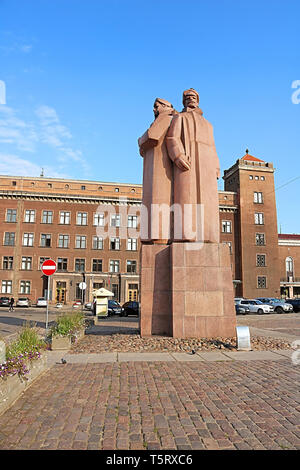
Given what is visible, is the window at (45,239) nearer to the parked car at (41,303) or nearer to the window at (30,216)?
the window at (30,216)

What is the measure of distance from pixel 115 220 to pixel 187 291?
149 feet

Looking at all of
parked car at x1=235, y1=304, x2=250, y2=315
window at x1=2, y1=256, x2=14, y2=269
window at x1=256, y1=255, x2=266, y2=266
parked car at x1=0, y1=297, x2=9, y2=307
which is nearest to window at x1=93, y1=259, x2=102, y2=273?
window at x1=2, y1=256, x2=14, y2=269

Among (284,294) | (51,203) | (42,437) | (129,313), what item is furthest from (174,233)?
(284,294)

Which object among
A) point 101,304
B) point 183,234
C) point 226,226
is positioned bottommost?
point 101,304

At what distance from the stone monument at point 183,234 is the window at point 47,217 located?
41.7 m

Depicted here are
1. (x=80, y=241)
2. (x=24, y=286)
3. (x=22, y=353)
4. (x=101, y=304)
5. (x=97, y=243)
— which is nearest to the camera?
(x=22, y=353)

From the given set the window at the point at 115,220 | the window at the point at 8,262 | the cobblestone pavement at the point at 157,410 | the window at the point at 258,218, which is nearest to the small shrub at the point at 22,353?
the cobblestone pavement at the point at 157,410

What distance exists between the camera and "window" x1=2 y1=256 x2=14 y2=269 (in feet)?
168

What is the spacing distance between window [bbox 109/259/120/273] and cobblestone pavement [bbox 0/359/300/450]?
4607 cm

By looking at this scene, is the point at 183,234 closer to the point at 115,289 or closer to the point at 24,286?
the point at 115,289

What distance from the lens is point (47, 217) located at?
5341 cm

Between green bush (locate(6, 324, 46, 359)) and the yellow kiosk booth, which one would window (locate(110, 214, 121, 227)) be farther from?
green bush (locate(6, 324, 46, 359))

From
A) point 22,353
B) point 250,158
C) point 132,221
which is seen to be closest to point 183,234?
point 22,353

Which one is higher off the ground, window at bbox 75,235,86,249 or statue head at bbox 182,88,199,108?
statue head at bbox 182,88,199,108
